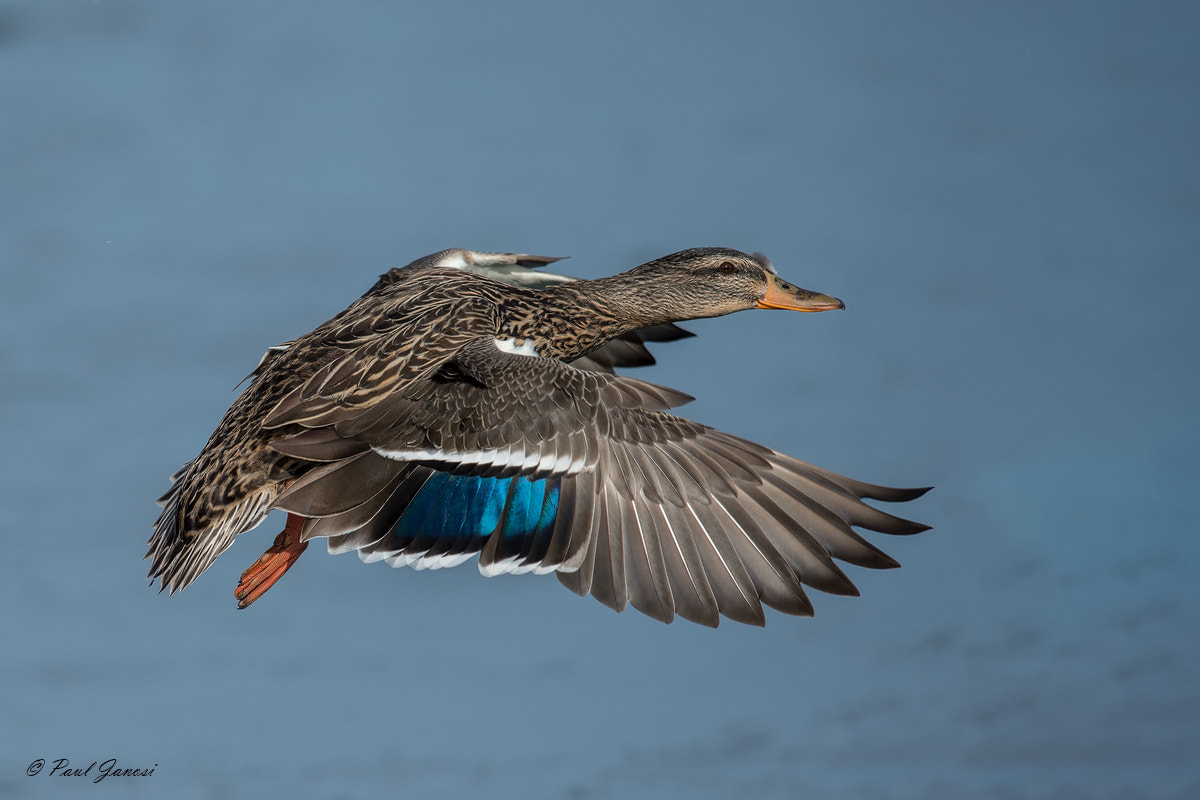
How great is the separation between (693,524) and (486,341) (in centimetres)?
165

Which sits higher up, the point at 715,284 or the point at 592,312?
the point at 715,284

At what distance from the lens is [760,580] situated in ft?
19.1

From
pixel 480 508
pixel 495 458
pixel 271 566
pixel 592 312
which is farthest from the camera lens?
pixel 592 312

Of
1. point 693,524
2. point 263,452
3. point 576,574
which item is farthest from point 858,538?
point 263,452

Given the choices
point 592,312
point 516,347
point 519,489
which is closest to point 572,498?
point 519,489

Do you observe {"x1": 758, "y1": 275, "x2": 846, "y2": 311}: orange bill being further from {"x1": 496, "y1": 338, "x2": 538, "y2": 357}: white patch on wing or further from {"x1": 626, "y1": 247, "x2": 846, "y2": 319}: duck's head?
{"x1": 496, "y1": 338, "x2": 538, "y2": 357}: white patch on wing

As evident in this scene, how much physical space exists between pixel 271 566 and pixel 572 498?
178 centimetres

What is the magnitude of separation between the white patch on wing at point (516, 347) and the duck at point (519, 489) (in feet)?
1.70

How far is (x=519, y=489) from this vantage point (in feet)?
19.7

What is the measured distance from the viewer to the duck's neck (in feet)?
24.3

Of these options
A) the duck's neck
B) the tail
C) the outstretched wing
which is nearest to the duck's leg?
the tail

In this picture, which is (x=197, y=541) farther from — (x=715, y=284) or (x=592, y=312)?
(x=715, y=284)

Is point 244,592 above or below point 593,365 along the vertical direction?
below

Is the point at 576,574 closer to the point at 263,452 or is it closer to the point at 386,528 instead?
the point at 386,528
